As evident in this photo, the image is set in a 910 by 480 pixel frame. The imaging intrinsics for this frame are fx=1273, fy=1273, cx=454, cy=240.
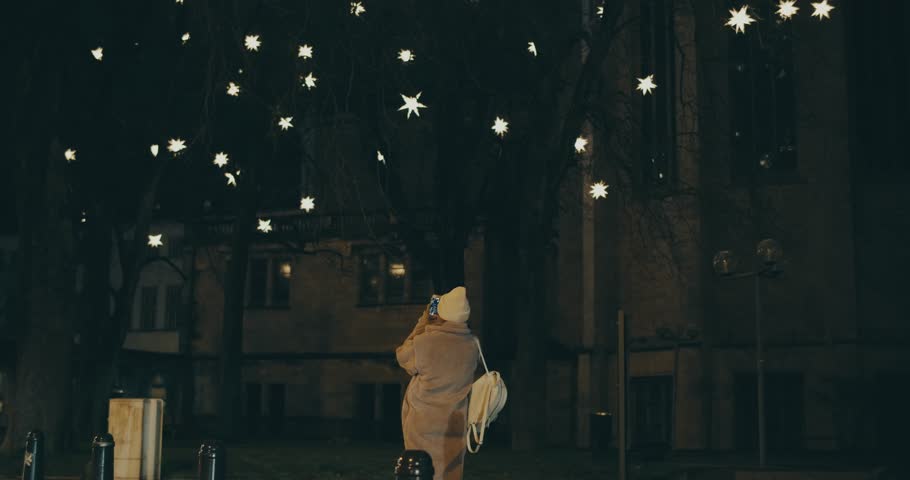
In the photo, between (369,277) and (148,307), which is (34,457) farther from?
(148,307)

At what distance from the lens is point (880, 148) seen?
36.3 meters

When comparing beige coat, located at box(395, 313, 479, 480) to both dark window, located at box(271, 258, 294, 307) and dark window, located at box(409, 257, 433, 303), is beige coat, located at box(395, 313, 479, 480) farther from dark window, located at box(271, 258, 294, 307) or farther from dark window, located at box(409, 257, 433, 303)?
dark window, located at box(271, 258, 294, 307)

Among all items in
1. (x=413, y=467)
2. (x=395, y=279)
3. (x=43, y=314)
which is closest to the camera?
(x=413, y=467)

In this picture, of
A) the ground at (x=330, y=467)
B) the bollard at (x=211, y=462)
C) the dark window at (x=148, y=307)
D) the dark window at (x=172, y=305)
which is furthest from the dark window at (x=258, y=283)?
the bollard at (x=211, y=462)

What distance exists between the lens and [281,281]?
48.4 m

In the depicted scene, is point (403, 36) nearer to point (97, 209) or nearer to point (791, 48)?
point (97, 209)

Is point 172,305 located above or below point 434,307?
above

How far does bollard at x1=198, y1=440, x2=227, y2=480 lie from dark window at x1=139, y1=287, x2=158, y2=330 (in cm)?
4309

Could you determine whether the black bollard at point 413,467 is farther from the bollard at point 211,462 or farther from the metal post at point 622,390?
the metal post at point 622,390

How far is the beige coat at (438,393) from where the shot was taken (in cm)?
916

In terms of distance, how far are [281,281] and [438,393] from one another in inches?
1566

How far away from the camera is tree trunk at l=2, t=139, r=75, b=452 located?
66.7 ft

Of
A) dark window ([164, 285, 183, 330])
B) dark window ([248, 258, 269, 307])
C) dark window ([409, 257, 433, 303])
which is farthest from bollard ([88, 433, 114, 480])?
dark window ([164, 285, 183, 330])

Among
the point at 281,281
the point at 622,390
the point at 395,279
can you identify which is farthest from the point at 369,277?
the point at 622,390
